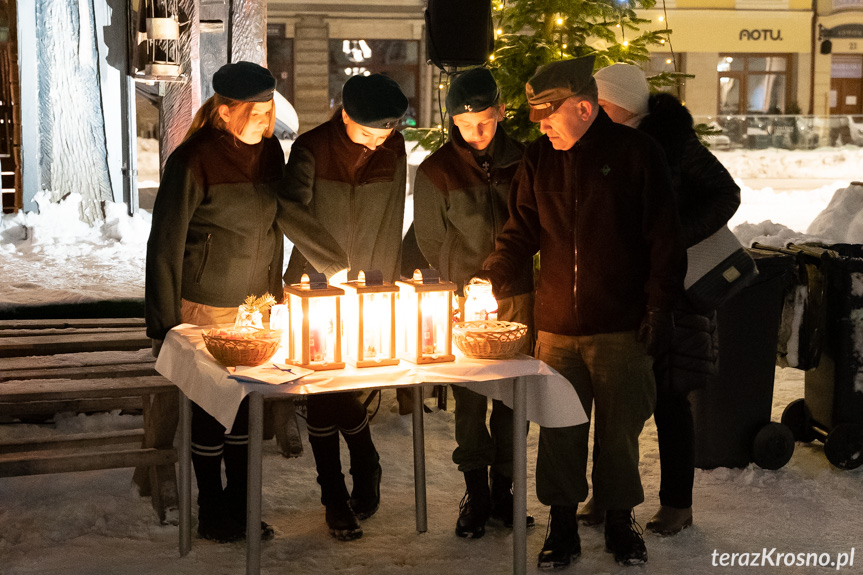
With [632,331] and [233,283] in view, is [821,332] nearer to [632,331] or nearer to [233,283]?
[632,331]

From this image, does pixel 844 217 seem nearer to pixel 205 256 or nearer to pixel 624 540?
pixel 624 540

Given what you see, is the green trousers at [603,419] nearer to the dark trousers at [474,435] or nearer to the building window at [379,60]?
the dark trousers at [474,435]

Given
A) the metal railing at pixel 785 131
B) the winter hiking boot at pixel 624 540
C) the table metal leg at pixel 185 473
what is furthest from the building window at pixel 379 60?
the winter hiking boot at pixel 624 540

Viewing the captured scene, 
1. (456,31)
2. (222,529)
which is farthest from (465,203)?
(456,31)

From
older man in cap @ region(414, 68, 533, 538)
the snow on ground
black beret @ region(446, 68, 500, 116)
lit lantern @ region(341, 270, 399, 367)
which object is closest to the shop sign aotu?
the snow on ground

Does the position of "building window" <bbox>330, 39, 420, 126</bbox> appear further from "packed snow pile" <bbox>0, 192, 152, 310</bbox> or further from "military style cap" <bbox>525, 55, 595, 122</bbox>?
"military style cap" <bbox>525, 55, 595, 122</bbox>

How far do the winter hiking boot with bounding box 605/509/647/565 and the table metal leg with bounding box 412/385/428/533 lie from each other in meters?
0.82

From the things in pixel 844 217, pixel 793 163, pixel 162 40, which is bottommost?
pixel 844 217

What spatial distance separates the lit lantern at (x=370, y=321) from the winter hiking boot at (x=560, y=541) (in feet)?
3.48

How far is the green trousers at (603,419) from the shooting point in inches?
154

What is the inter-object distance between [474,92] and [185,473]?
1916 mm

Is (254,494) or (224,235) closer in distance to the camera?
(254,494)

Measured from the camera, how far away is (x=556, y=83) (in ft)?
12.5

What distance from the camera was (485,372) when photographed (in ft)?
11.4
